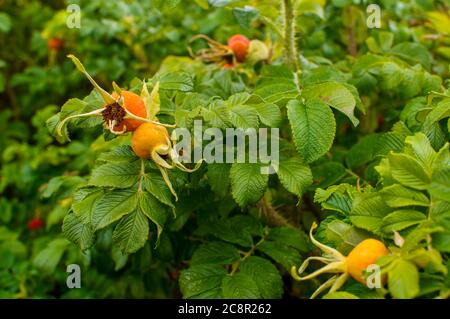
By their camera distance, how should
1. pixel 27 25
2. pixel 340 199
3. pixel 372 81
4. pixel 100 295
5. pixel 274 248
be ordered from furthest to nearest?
pixel 27 25
pixel 100 295
pixel 372 81
pixel 274 248
pixel 340 199

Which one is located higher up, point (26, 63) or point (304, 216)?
point (26, 63)

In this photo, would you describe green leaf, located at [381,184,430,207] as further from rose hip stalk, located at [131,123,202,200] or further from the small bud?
the small bud

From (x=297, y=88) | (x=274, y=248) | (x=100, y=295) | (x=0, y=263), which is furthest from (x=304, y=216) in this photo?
(x=0, y=263)

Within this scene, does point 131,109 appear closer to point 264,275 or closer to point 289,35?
point 264,275

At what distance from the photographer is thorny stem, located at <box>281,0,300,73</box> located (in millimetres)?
1749

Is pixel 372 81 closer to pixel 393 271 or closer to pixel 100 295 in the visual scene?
pixel 393 271

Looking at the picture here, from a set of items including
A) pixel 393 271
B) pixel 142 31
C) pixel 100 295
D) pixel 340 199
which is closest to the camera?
pixel 393 271

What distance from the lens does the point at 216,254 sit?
1.49 metres

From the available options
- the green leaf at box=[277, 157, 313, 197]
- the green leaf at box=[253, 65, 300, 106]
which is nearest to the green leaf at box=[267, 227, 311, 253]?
the green leaf at box=[277, 157, 313, 197]

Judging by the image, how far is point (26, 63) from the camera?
3633 mm

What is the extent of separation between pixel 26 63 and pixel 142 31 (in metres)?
1.30

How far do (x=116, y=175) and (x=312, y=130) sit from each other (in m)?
0.44

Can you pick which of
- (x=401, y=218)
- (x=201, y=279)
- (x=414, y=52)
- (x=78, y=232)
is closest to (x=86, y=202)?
(x=78, y=232)
